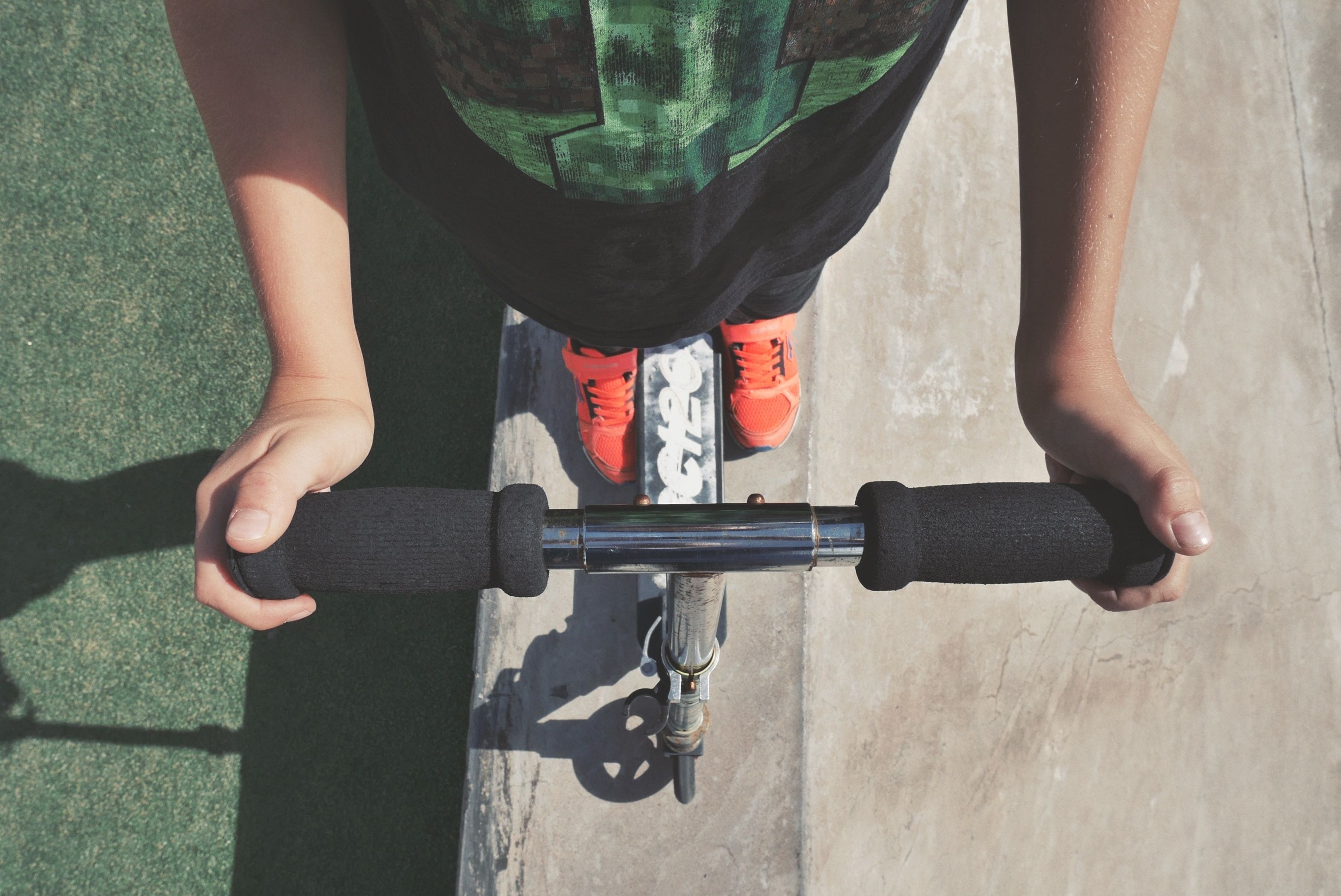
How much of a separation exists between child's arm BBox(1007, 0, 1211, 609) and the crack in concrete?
2.05 meters

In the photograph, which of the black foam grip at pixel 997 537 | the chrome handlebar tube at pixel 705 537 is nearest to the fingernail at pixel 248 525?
the chrome handlebar tube at pixel 705 537

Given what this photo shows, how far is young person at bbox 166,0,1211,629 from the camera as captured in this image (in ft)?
2.45

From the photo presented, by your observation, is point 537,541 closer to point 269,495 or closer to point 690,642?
point 269,495

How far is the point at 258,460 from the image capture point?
2.70 ft

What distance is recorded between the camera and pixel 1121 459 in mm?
842

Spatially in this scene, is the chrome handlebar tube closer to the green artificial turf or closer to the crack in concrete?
the green artificial turf

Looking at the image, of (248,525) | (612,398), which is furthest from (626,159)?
(612,398)

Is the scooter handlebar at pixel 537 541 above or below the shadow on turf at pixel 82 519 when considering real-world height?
below

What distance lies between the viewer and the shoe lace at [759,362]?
194 centimetres

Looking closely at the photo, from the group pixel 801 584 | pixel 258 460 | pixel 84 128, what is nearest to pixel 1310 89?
pixel 801 584

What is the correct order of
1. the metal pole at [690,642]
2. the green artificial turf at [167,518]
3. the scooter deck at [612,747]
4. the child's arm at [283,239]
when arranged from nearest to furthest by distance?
1. the child's arm at [283,239]
2. the metal pole at [690,642]
3. the scooter deck at [612,747]
4. the green artificial turf at [167,518]

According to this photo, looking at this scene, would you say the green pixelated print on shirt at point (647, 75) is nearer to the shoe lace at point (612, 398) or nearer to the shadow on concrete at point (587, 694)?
the shoe lace at point (612, 398)

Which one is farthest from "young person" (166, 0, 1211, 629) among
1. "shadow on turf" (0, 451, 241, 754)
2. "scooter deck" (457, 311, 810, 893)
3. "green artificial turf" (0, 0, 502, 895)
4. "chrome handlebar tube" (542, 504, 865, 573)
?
"shadow on turf" (0, 451, 241, 754)

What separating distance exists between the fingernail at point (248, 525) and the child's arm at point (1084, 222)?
893 millimetres
